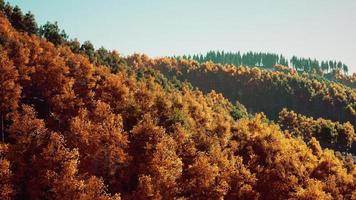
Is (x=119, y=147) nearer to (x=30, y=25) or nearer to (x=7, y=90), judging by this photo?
(x=7, y=90)

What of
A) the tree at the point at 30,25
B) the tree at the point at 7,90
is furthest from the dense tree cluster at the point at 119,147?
the tree at the point at 30,25

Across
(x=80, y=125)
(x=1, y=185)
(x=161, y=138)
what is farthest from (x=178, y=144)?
(x=1, y=185)

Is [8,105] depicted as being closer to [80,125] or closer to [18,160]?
[80,125]

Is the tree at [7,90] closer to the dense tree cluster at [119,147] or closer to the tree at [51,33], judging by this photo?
the dense tree cluster at [119,147]

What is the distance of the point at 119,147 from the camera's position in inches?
3634

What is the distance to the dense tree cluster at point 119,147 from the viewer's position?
77.0 metres

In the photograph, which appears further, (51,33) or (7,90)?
(51,33)

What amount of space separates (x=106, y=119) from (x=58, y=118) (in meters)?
11.9

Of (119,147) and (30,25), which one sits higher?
(30,25)

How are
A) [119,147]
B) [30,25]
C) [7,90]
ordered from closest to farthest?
[119,147] → [7,90] → [30,25]

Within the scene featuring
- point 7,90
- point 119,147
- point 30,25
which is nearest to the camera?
point 119,147

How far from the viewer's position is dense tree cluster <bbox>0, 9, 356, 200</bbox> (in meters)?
77.0

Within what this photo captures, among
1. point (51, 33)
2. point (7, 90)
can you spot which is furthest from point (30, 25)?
point (7, 90)

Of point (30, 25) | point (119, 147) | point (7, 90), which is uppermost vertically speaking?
point (30, 25)
